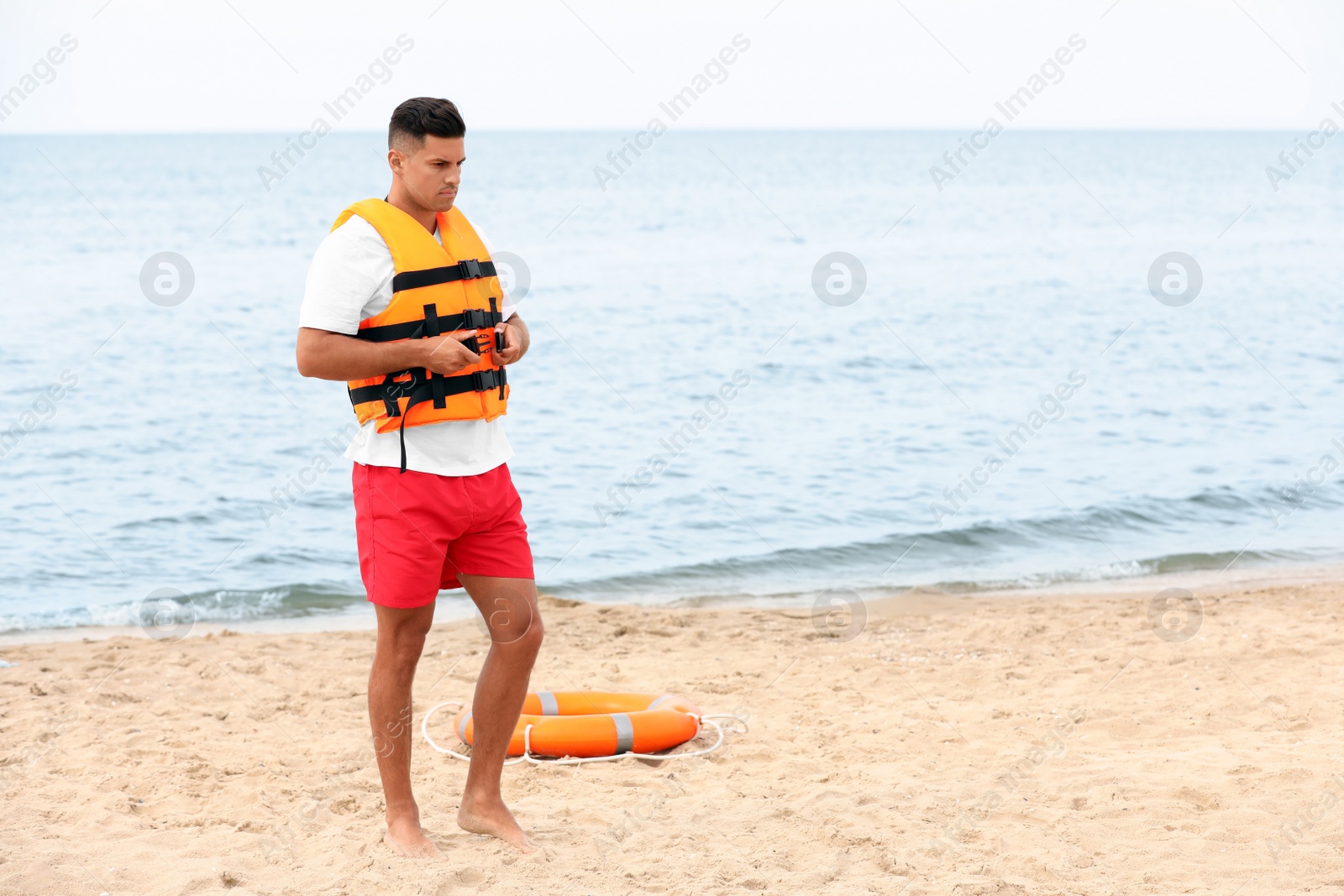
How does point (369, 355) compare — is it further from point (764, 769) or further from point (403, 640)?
point (764, 769)

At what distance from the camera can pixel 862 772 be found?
178 inches

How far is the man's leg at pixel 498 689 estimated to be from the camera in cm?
360

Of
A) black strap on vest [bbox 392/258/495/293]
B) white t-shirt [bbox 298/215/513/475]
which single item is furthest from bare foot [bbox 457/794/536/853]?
black strap on vest [bbox 392/258/495/293]

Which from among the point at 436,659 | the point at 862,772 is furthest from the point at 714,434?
the point at 862,772

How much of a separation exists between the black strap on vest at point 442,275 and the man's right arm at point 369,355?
7.2 inches

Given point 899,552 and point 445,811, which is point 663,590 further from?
point 445,811

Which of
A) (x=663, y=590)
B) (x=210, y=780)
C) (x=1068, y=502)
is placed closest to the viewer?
(x=210, y=780)

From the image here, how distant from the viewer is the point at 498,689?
3.66 m

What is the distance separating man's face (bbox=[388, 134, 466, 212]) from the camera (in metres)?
3.34

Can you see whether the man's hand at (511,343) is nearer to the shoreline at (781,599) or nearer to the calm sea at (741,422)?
the shoreline at (781,599)

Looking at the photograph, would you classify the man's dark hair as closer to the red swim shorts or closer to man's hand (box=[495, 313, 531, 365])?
man's hand (box=[495, 313, 531, 365])

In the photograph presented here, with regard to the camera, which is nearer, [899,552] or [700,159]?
[899,552]

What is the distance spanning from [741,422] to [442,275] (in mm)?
10561

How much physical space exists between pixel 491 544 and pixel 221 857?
138 cm
